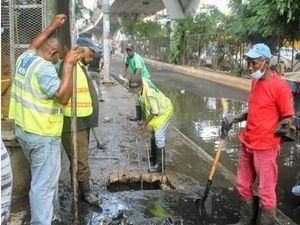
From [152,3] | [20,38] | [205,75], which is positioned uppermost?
[152,3]

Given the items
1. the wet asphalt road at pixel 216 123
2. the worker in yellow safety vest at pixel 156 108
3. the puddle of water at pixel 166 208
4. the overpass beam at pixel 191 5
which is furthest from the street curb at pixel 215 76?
the puddle of water at pixel 166 208

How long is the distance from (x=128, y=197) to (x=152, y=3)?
152 feet

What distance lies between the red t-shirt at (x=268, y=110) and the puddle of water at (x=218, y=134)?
4.26 feet

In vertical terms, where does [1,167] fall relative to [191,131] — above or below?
above

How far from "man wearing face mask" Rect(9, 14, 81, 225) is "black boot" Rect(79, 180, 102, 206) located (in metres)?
1.20

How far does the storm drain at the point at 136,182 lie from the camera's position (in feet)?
20.1

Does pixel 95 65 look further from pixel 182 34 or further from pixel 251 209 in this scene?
pixel 182 34

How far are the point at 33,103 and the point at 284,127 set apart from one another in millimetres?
2234

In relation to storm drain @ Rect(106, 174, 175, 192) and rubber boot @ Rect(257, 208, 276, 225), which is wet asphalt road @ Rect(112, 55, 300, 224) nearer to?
rubber boot @ Rect(257, 208, 276, 225)

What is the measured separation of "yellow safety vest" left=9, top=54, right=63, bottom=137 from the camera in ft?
12.4

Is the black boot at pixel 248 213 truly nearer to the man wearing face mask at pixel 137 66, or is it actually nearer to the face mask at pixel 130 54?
the man wearing face mask at pixel 137 66

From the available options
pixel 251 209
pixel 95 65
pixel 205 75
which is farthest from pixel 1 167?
pixel 205 75

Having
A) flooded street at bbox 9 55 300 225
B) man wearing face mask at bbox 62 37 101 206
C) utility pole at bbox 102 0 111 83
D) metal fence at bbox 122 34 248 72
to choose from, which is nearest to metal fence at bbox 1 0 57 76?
man wearing face mask at bbox 62 37 101 206

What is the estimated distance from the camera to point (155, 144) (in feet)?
21.7
